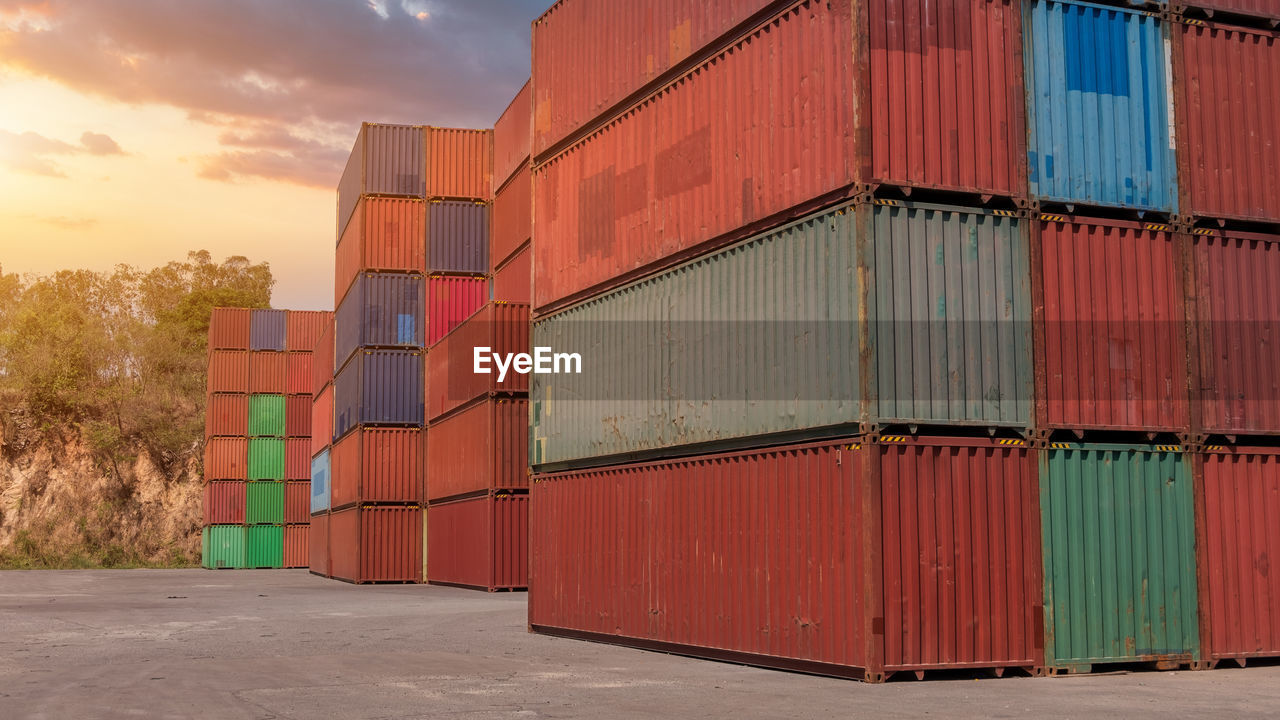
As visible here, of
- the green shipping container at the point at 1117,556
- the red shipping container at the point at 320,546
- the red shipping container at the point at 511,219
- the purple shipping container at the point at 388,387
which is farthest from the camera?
the red shipping container at the point at 320,546

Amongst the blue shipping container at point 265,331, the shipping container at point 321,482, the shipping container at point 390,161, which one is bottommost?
the shipping container at point 321,482

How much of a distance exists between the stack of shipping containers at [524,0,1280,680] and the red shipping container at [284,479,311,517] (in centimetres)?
4704

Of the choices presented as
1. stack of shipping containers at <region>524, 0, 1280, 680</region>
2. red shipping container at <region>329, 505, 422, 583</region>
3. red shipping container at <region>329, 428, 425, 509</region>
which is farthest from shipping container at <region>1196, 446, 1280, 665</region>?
red shipping container at <region>329, 428, 425, 509</region>

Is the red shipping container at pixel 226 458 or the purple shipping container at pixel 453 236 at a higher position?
the purple shipping container at pixel 453 236

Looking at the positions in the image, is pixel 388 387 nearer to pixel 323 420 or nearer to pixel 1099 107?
pixel 323 420

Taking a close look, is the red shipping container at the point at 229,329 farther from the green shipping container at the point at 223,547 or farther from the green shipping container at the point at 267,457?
the green shipping container at the point at 223,547

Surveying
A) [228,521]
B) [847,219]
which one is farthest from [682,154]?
[228,521]

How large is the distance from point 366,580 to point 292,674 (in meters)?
26.2

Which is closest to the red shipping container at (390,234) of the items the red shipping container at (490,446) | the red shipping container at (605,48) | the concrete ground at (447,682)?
the red shipping container at (490,446)

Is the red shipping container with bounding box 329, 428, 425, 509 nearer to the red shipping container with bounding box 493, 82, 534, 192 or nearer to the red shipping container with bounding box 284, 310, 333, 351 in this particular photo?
the red shipping container with bounding box 493, 82, 534, 192

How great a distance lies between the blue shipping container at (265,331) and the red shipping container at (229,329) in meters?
0.30

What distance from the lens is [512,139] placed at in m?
38.3

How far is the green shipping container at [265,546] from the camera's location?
61.6m

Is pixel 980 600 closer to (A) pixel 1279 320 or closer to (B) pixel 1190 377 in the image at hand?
(B) pixel 1190 377
